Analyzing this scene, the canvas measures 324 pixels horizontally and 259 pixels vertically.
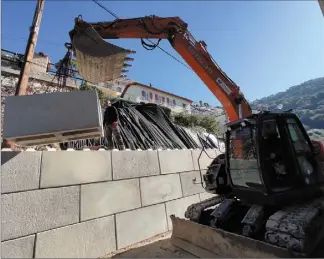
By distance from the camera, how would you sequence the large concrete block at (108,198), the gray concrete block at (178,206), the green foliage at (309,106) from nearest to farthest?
1. the large concrete block at (108,198)
2. the green foliage at (309,106)
3. the gray concrete block at (178,206)

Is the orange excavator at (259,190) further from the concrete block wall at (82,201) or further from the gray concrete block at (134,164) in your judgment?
the gray concrete block at (134,164)

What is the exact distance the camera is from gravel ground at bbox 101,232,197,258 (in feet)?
11.3

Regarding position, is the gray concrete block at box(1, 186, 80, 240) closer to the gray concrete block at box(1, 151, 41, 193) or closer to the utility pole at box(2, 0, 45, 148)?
the gray concrete block at box(1, 151, 41, 193)

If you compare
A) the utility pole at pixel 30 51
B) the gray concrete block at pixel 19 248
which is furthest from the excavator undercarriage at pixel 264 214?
the utility pole at pixel 30 51

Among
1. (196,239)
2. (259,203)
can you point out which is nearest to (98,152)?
(196,239)

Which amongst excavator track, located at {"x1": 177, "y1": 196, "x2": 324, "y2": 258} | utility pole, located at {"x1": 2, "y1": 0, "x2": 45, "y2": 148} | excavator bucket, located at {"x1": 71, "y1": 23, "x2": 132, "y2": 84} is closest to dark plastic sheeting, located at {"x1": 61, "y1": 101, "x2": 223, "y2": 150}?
utility pole, located at {"x1": 2, "y1": 0, "x2": 45, "y2": 148}

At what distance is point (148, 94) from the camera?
92.0 ft

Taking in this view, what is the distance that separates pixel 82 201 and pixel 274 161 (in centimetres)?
296

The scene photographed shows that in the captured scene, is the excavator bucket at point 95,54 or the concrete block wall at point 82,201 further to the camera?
the excavator bucket at point 95,54

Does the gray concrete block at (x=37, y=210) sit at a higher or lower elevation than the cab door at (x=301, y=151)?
lower

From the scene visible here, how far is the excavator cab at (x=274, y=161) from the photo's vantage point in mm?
3175

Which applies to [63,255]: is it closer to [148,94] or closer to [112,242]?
[112,242]

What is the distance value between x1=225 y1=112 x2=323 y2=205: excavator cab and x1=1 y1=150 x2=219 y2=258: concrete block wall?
66.1 inches

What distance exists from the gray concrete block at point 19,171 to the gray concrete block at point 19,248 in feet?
1.99
